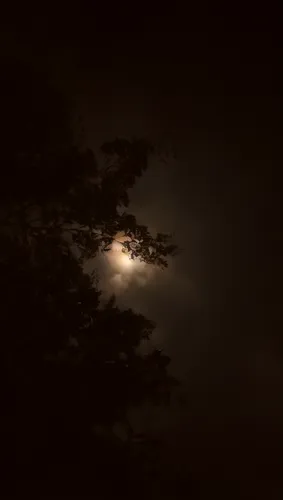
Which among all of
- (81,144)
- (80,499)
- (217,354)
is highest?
(81,144)

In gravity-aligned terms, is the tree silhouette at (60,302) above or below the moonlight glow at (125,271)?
below

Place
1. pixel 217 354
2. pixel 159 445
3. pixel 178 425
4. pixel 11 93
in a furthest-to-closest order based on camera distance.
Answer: pixel 217 354 → pixel 178 425 → pixel 159 445 → pixel 11 93

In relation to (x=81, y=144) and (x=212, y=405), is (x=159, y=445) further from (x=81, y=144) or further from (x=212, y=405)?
(x=81, y=144)

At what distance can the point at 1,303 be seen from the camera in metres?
4.70

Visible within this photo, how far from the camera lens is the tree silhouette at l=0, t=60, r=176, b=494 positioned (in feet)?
15.8

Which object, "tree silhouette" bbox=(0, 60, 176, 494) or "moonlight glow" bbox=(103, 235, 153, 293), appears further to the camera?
"moonlight glow" bbox=(103, 235, 153, 293)

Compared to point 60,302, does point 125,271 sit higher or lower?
higher

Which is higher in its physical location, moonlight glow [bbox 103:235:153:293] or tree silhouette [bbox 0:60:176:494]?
moonlight glow [bbox 103:235:153:293]

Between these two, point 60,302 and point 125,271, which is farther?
point 125,271

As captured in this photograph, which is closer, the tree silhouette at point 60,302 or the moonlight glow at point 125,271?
the tree silhouette at point 60,302

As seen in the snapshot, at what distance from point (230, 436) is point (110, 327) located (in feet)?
10.3

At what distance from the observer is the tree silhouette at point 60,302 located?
480cm

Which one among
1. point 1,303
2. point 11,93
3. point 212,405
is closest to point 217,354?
point 212,405

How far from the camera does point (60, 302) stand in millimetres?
4977
